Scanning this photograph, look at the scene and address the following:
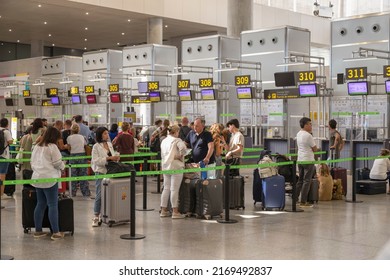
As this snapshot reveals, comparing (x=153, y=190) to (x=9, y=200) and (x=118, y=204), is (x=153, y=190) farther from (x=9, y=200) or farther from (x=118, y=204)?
(x=118, y=204)

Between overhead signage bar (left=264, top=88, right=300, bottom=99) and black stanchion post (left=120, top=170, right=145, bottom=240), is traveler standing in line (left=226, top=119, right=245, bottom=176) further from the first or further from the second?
overhead signage bar (left=264, top=88, right=300, bottom=99)

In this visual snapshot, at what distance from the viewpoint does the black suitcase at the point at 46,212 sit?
9023 mm

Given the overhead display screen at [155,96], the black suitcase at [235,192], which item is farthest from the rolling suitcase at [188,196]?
the overhead display screen at [155,96]

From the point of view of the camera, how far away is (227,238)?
8.85m

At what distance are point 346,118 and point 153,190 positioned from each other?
27.7 ft

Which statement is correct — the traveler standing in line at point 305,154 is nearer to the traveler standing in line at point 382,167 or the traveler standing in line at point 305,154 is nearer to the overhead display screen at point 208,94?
the traveler standing in line at point 382,167

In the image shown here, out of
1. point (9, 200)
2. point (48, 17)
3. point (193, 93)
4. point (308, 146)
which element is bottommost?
point (9, 200)

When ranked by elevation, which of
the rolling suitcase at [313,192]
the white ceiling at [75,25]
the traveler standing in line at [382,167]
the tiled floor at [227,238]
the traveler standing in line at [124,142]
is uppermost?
the white ceiling at [75,25]

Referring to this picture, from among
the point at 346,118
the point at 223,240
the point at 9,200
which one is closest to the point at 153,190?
the point at 9,200

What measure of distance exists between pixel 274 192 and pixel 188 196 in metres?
1.88

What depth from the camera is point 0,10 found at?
31031mm

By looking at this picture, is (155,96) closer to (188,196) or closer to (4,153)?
(4,153)

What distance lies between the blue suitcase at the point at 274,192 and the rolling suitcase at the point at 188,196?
5.48ft

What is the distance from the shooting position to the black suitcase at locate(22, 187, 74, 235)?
29.6 feet
